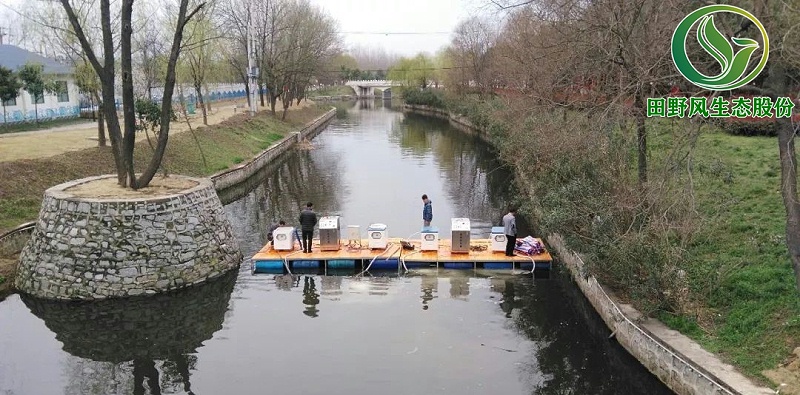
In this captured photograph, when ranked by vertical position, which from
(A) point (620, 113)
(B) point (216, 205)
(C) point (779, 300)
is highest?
(A) point (620, 113)

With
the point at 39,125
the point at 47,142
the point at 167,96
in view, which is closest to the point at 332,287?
the point at 167,96

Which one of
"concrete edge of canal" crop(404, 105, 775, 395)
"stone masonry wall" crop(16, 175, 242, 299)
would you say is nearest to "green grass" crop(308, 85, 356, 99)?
"stone masonry wall" crop(16, 175, 242, 299)

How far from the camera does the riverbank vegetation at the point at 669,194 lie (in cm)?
1021

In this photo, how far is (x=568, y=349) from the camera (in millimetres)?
11867

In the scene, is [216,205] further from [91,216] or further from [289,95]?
[289,95]

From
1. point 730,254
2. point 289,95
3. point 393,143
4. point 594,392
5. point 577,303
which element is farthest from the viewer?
point 289,95

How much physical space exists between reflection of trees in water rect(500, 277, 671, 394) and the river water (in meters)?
0.03

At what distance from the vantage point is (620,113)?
12047 millimetres

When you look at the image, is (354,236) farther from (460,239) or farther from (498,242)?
(498,242)

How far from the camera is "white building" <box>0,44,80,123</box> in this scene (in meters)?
37.0

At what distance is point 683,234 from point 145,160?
897 inches

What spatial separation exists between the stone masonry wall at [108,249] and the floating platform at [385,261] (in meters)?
2.07

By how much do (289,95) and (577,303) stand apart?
4635cm

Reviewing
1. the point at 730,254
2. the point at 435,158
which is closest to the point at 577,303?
the point at 730,254
